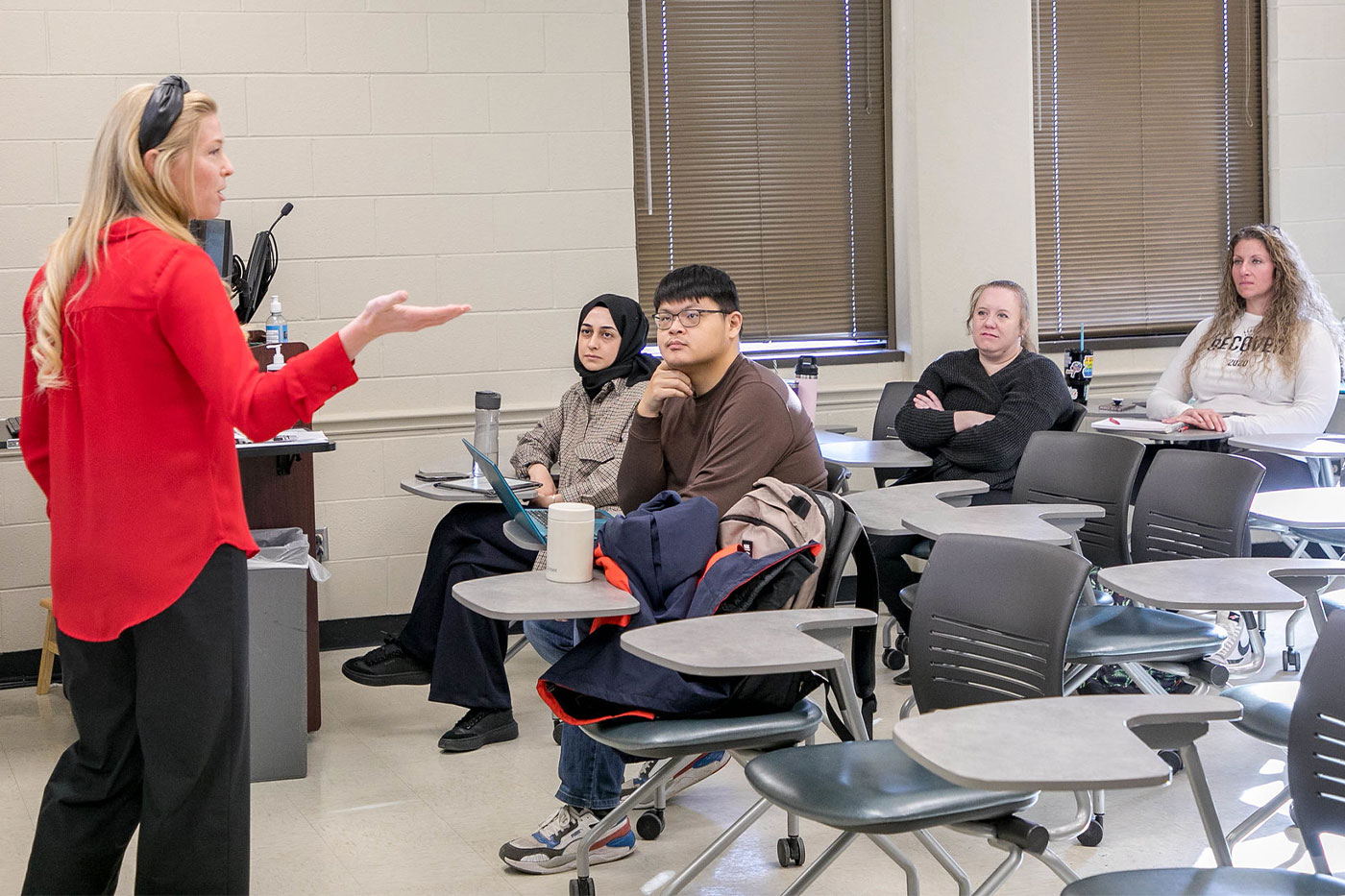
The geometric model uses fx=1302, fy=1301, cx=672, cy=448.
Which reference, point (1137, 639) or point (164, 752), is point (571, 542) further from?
point (1137, 639)

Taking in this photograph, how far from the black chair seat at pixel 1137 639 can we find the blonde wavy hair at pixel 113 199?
1825 mm

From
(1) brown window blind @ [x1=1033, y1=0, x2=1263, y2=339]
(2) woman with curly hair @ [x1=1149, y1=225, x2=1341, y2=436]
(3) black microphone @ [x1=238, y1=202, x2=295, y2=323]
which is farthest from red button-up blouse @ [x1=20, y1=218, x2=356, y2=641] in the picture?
(1) brown window blind @ [x1=1033, y1=0, x2=1263, y2=339]

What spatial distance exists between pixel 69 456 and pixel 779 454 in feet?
4.41

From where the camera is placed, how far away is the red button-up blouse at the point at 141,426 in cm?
176

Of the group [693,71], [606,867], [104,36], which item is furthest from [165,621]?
[693,71]

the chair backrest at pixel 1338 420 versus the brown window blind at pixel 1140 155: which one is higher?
the brown window blind at pixel 1140 155

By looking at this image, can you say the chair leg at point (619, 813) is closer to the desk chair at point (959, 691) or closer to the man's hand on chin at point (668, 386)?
the desk chair at point (959, 691)

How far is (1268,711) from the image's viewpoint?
7.38 ft

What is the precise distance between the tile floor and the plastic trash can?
84 millimetres

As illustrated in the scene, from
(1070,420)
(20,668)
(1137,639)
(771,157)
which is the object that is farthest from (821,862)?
(771,157)

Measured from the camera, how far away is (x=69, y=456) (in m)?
1.86

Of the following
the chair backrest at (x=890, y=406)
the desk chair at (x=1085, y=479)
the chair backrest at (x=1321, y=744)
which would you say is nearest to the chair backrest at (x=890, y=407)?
the chair backrest at (x=890, y=406)

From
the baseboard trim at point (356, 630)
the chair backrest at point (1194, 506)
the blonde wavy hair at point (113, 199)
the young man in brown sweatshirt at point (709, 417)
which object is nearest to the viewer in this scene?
the blonde wavy hair at point (113, 199)

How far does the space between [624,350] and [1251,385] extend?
87.5 inches
